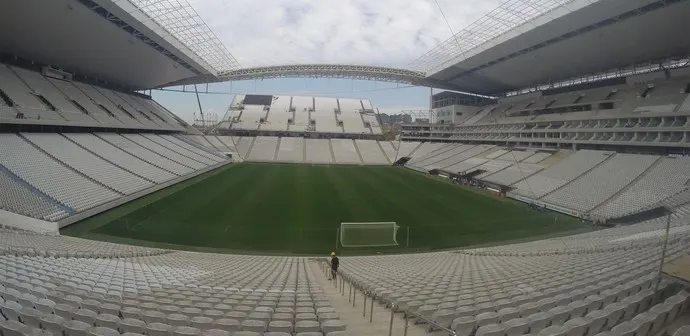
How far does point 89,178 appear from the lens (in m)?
21.3

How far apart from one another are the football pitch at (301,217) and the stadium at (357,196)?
0.64 feet

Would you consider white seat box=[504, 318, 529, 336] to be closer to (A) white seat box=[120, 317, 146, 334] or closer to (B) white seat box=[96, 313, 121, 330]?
(A) white seat box=[120, 317, 146, 334]

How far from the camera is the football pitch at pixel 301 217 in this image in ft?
52.2

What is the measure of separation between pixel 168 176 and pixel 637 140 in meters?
36.9

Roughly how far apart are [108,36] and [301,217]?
22942 mm

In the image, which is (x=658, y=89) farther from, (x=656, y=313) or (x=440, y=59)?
(x=656, y=313)

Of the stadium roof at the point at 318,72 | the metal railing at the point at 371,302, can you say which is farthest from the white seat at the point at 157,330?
the stadium roof at the point at 318,72

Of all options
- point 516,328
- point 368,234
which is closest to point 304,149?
point 368,234

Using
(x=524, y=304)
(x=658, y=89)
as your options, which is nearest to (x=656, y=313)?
(x=524, y=304)

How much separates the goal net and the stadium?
0.40ft

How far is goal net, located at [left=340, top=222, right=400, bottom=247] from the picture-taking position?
649 inches

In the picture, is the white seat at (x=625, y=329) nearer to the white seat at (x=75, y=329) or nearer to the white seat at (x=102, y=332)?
the white seat at (x=102, y=332)

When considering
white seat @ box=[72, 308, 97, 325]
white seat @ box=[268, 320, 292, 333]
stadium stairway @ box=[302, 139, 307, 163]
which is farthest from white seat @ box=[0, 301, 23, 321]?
stadium stairway @ box=[302, 139, 307, 163]

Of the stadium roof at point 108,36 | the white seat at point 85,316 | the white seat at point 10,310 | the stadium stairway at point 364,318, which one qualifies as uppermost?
the stadium roof at point 108,36
